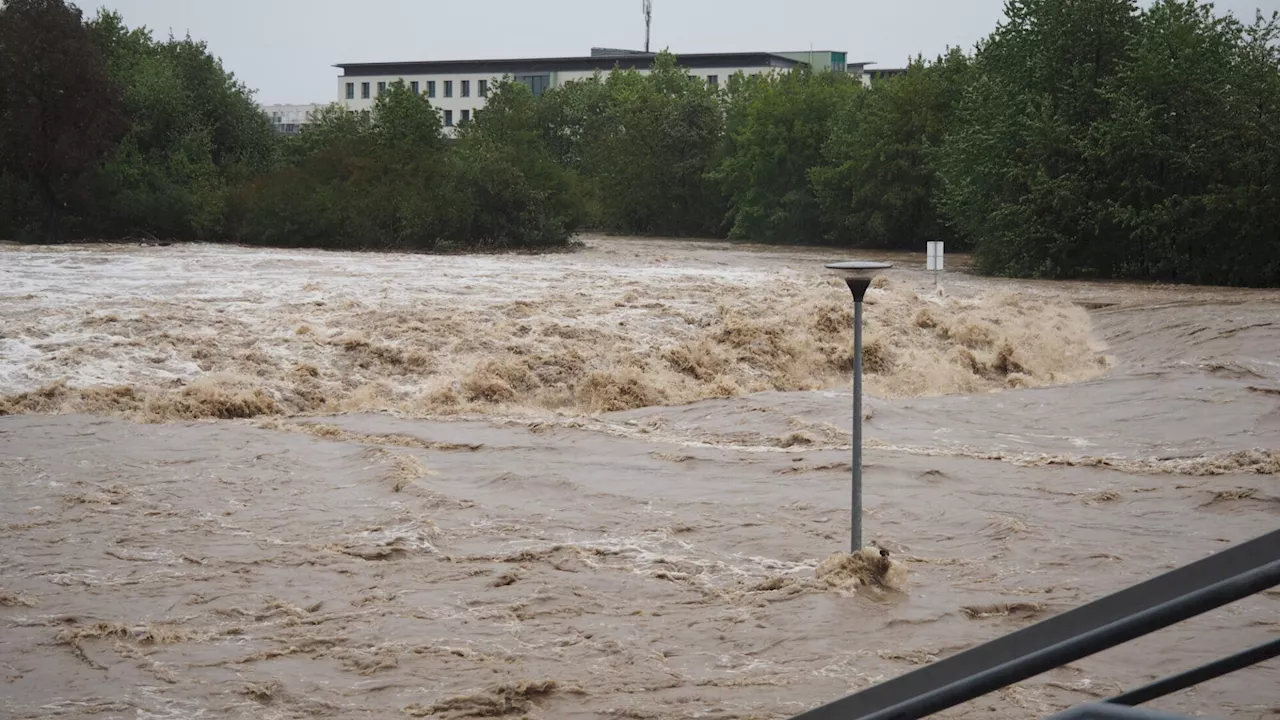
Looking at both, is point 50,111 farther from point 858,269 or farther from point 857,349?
point 858,269

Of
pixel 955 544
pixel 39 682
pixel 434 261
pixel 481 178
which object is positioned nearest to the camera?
pixel 39 682

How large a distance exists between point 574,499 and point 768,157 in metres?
→ 46.0

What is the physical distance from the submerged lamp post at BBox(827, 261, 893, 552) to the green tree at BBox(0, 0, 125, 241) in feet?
133

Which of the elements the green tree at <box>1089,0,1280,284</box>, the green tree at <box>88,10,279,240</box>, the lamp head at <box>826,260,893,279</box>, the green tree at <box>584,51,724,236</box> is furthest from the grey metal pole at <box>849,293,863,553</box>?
the green tree at <box>584,51,724,236</box>

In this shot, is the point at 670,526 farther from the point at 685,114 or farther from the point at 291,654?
the point at 685,114

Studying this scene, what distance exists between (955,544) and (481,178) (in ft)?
120

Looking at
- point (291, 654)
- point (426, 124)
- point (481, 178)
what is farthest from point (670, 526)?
point (426, 124)

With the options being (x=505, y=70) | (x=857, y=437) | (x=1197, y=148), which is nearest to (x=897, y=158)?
(x=1197, y=148)

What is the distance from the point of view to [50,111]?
42.8m

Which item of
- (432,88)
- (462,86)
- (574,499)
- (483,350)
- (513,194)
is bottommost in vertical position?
(574,499)

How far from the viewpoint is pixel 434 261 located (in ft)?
118

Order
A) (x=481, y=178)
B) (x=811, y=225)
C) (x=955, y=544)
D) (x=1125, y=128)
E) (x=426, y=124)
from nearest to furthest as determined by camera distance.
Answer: (x=955, y=544), (x=1125, y=128), (x=481, y=178), (x=426, y=124), (x=811, y=225)

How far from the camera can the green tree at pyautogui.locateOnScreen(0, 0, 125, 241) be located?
1645 inches

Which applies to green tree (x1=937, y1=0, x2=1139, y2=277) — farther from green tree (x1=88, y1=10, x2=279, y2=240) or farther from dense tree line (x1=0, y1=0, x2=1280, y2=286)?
green tree (x1=88, y1=10, x2=279, y2=240)
